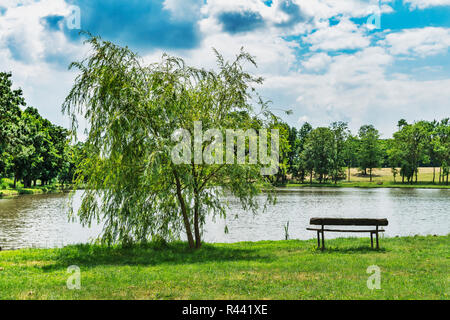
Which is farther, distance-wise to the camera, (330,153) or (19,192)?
(330,153)

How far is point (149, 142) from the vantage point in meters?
13.0

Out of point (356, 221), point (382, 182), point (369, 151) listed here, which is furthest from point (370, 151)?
point (356, 221)

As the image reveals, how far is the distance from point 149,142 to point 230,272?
5.13 metres

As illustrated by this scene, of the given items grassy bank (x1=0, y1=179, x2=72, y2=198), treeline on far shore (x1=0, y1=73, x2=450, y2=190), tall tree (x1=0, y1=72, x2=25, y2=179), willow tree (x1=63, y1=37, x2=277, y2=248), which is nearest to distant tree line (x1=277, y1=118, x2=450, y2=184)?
treeline on far shore (x1=0, y1=73, x2=450, y2=190)

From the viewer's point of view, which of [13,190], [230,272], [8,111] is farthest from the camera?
[13,190]

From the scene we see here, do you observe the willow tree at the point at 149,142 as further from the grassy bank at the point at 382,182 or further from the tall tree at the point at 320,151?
the tall tree at the point at 320,151

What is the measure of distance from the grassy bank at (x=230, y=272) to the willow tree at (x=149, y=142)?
1.36 metres

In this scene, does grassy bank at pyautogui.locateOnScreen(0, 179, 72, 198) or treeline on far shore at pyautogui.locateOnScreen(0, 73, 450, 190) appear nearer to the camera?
grassy bank at pyautogui.locateOnScreen(0, 179, 72, 198)

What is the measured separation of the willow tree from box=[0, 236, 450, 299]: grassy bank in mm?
1356

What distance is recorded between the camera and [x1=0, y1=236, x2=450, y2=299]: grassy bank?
781cm

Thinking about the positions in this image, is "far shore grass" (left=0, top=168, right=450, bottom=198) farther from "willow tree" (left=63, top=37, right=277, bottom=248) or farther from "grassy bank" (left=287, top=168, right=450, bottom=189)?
"willow tree" (left=63, top=37, right=277, bottom=248)

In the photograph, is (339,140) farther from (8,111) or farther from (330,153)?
(8,111)
